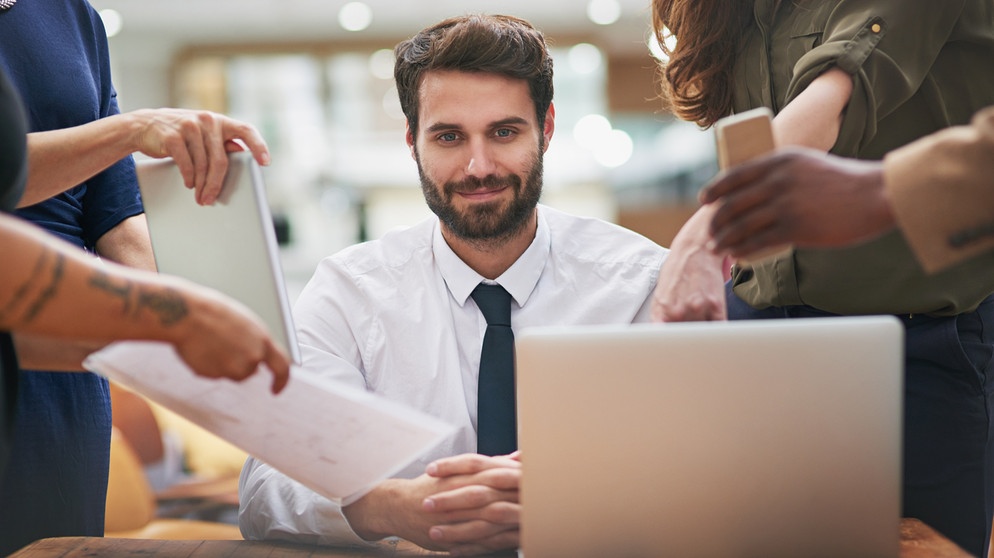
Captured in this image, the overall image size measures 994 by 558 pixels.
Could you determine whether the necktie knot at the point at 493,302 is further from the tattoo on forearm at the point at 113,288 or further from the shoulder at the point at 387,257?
the tattoo on forearm at the point at 113,288

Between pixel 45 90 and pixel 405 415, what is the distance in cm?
93

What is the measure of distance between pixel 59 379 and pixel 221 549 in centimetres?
50

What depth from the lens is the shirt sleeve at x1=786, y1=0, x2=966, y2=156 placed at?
124cm

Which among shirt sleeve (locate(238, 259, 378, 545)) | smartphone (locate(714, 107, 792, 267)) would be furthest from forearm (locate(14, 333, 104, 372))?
smartphone (locate(714, 107, 792, 267))

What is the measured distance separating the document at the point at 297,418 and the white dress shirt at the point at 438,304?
445mm

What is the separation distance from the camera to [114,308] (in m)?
0.79

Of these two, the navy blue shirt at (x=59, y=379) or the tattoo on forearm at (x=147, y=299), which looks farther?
the navy blue shirt at (x=59, y=379)

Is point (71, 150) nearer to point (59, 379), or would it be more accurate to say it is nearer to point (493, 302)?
point (59, 379)

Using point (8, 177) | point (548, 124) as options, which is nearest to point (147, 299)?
point (8, 177)

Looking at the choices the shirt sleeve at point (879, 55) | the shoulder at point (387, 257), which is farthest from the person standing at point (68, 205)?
the shirt sleeve at point (879, 55)

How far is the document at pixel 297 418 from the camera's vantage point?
946 mm

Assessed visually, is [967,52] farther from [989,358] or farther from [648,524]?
[648,524]

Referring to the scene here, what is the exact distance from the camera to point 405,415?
926mm

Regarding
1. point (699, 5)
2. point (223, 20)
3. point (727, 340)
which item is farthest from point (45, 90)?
point (223, 20)
